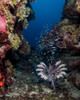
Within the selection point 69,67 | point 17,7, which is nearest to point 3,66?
point 17,7

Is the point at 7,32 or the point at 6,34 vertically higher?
the point at 7,32

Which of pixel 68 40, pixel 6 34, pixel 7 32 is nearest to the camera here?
pixel 6 34

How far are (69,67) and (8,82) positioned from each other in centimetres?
420

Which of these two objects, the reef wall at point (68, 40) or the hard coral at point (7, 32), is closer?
the hard coral at point (7, 32)

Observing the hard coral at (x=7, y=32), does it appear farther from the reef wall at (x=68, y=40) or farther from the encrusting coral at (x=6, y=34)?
the reef wall at (x=68, y=40)

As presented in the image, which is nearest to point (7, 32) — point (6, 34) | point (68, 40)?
point (6, 34)

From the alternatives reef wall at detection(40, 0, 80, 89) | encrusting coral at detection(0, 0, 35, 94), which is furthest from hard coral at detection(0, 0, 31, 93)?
reef wall at detection(40, 0, 80, 89)

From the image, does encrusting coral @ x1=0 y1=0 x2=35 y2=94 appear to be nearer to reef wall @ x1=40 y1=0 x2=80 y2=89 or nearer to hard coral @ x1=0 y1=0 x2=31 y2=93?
hard coral @ x1=0 y1=0 x2=31 y2=93

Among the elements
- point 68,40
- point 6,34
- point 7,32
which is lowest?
point 6,34

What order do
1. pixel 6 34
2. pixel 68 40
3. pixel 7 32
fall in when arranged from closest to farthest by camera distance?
1. pixel 6 34
2. pixel 7 32
3. pixel 68 40

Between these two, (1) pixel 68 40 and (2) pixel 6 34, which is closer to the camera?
(2) pixel 6 34

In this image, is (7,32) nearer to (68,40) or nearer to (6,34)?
(6,34)

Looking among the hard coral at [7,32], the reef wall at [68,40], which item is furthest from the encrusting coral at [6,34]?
the reef wall at [68,40]

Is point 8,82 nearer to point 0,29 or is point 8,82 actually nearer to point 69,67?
point 0,29
